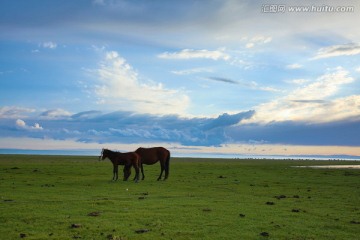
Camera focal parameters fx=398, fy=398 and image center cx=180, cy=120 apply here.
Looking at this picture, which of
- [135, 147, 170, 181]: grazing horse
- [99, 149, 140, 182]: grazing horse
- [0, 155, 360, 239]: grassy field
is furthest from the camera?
[135, 147, 170, 181]: grazing horse

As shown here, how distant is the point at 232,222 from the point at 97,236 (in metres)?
4.81

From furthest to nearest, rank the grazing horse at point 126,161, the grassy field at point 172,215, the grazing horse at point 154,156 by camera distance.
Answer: the grazing horse at point 154,156 → the grazing horse at point 126,161 → the grassy field at point 172,215

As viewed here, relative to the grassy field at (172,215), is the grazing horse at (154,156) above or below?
above

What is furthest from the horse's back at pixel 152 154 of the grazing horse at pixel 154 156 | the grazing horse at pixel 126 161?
the grazing horse at pixel 126 161

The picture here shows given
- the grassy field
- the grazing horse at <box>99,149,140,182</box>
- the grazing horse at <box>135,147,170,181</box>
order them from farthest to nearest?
the grazing horse at <box>135,147,170,181</box>
the grazing horse at <box>99,149,140,182</box>
the grassy field

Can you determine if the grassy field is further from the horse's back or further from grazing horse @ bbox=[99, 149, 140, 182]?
the horse's back

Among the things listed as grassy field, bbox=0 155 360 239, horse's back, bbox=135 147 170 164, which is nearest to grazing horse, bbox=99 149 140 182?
horse's back, bbox=135 147 170 164

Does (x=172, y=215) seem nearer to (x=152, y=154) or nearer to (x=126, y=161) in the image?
(x=126, y=161)

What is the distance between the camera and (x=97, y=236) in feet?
38.1

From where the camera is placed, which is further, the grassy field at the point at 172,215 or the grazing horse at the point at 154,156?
the grazing horse at the point at 154,156

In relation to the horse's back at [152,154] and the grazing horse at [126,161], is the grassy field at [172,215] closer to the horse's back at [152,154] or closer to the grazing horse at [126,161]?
the grazing horse at [126,161]

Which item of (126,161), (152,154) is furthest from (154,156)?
(126,161)

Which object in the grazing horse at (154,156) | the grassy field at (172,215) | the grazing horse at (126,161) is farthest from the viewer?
the grazing horse at (154,156)

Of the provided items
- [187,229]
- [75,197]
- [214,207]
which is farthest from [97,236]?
[75,197]
